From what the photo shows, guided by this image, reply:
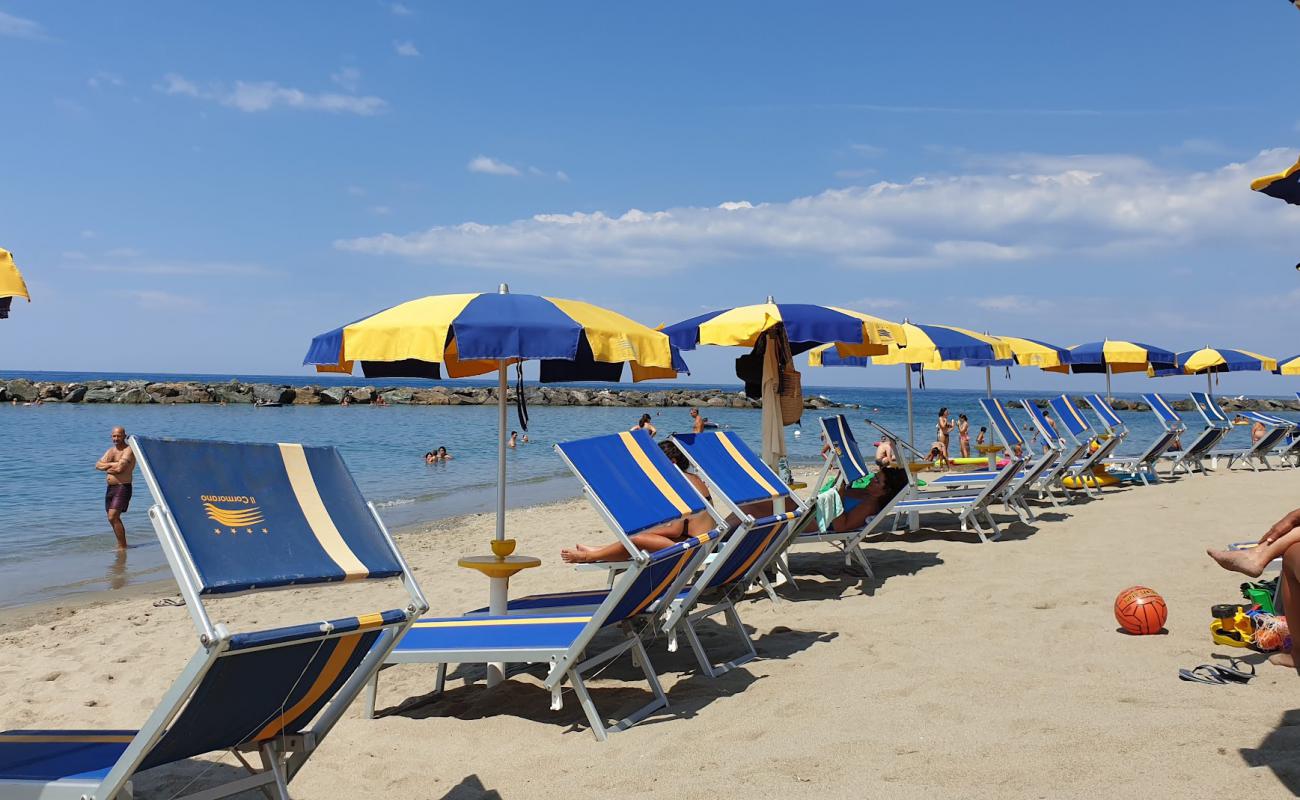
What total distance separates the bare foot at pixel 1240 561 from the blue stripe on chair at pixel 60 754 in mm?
2963

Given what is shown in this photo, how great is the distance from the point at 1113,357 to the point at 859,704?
13400 mm

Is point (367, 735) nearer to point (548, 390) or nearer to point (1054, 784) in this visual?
point (1054, 784)

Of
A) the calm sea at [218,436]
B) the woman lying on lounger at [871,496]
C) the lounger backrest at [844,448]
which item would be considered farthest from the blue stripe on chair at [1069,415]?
the woman lying on lounger at [871,496]

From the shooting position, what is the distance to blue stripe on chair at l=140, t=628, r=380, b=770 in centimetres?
239

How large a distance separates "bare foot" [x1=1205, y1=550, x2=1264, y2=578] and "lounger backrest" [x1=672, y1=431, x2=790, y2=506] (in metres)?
2.54

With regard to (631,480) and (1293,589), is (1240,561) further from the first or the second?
(631,480)

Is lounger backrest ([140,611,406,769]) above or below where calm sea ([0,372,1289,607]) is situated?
above

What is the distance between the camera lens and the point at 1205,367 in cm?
1931

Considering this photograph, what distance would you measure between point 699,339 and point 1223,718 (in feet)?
14.0

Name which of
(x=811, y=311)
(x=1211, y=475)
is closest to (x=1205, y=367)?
(x=1211, y=475)

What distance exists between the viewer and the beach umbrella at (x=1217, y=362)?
19.1m

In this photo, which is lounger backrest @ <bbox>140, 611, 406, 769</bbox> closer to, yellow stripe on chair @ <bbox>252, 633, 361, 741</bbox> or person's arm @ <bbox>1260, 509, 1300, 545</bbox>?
yellow stripe on chair @ <bbox>252, 633, 361, 741</bbox>

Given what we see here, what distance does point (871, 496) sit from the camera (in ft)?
23.0

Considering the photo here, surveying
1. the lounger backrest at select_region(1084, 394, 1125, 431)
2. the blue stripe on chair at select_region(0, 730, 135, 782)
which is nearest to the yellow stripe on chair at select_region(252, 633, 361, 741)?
the blue stripe on chair at select_region(0, 730, 135, 782)
